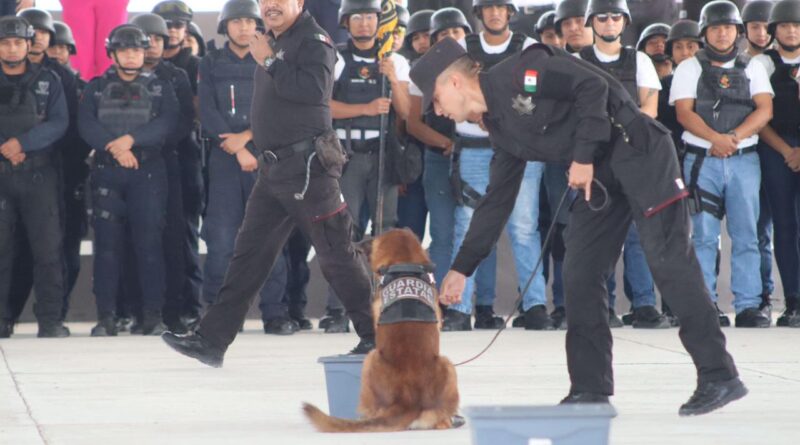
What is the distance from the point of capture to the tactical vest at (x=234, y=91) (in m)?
9.66

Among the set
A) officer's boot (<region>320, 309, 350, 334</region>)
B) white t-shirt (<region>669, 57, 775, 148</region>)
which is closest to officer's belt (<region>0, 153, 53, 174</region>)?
officer's boot (<region>320, 309, 350, 334</region>)

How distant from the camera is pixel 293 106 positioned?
7.34 meters

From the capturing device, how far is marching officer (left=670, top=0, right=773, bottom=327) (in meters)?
9.85

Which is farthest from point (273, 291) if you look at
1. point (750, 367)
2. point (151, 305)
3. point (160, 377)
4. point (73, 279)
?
point (750, 367)

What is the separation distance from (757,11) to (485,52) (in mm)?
2169

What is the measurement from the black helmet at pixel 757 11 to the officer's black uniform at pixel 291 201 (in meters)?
4.28

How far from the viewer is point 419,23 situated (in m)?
10.4

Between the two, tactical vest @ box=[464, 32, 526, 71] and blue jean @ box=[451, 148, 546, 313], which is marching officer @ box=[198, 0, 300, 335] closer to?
blue jean @ box=[451, 148, 546, 313]

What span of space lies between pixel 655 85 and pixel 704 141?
0.69 meters

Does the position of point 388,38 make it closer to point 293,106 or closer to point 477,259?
point 293,106

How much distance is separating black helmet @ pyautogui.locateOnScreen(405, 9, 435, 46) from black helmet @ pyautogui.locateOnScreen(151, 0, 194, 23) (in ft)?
5.61

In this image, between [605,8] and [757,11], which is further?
[757,11]

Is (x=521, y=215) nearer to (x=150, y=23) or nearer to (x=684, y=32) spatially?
(x=684, y=32)

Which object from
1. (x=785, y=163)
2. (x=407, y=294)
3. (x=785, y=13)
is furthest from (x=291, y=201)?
(x=785, y=13)
